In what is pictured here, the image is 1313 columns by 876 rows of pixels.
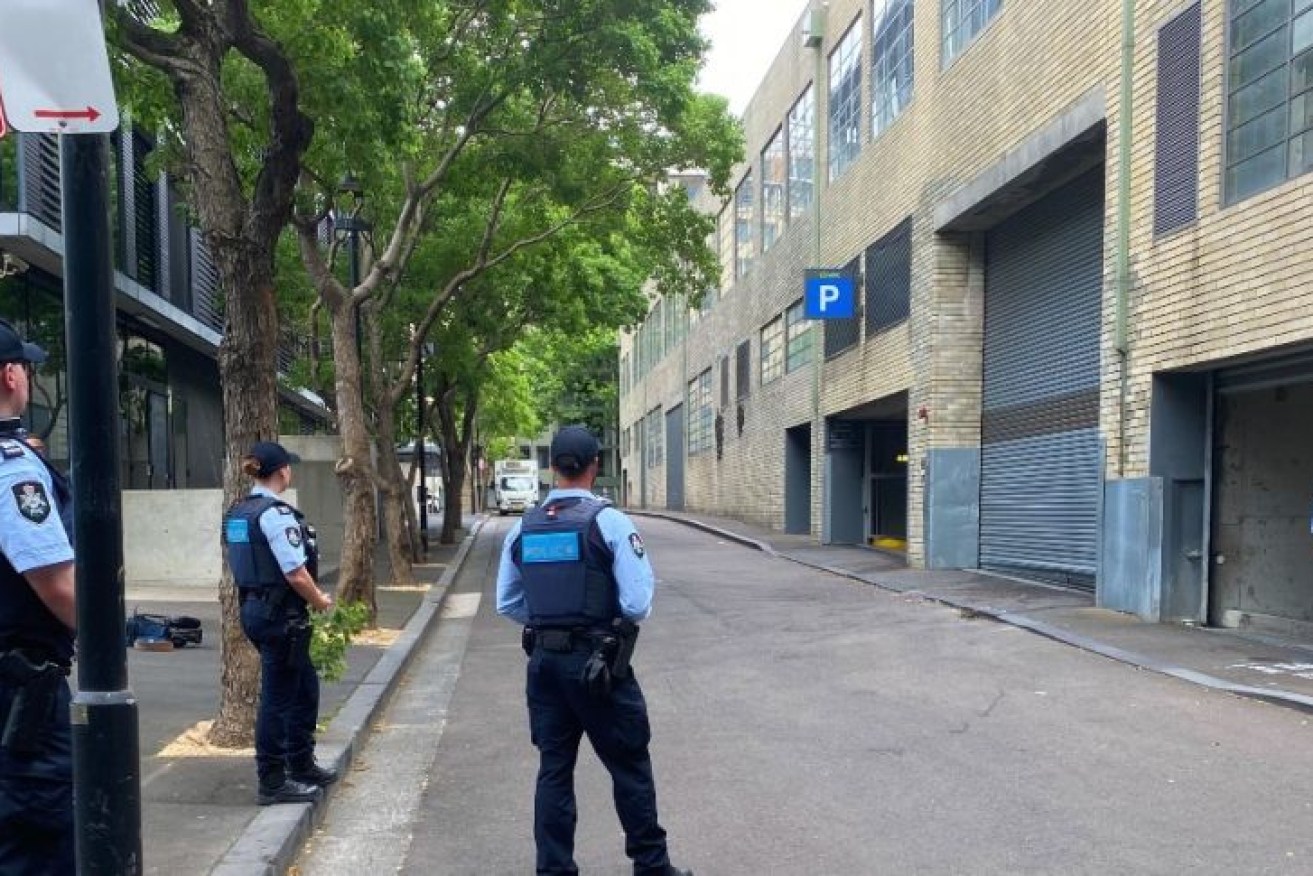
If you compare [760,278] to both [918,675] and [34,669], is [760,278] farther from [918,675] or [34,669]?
[34,669]

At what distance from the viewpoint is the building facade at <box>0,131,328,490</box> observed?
41.3 ft

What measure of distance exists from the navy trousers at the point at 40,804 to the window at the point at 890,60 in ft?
60.6

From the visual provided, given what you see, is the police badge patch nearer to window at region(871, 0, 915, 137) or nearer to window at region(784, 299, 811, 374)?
window at region(871, 0, 915, 137)

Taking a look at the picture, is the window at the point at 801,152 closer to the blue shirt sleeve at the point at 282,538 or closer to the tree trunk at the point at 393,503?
the tree trunk at the point at 393,503

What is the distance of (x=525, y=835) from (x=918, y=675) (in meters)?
5.02

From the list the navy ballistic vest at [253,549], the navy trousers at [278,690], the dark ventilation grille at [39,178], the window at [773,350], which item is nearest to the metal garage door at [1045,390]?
the navy trousers at [278,690]

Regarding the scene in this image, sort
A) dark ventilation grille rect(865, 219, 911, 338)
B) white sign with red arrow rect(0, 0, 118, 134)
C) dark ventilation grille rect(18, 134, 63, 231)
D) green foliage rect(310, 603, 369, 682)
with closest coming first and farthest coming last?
1. white sign with red arrow rect(0, 0, 118, 134)
2. green foliage rect(310, 603, 369, 682)
3. dark ventilation grille rect(18, 134, 63, 231)
4. dark ventilation grille rect(865, 219, 911, 338)

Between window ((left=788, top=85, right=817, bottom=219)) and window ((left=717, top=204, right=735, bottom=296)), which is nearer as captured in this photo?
window ((left=788, top=85, right=817, bottom=219))

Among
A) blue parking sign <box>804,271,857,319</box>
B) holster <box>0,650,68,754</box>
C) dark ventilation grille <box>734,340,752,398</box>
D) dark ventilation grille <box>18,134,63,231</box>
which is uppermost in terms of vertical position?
dark ventilation grille <box>18,134,63,231</box>

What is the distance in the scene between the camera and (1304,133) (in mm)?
9625

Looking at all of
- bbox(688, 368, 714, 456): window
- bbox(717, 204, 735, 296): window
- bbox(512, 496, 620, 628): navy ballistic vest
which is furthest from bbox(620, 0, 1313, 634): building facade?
bbox(688, 368, 714, 456): window

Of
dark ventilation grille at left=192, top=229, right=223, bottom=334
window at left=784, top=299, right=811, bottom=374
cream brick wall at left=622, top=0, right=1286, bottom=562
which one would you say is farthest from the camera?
window at left=784, top=299, right=811, bottom=374

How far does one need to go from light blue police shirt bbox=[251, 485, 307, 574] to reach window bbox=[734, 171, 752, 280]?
1113 inches

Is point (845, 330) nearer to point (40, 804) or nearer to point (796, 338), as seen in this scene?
point (796, 338)
